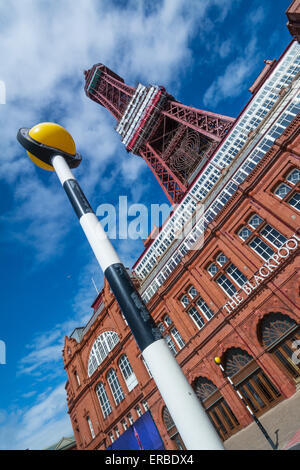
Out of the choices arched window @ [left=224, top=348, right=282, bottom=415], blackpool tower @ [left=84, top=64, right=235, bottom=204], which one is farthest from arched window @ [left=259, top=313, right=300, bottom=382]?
blackpool tower @ [left=84, top=64, right=235, bottom=204]

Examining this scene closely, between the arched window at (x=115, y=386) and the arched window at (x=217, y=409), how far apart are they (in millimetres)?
8845

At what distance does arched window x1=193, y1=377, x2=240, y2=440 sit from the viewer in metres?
15.3

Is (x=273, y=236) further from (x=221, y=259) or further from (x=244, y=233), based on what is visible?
(x=221, y=259)

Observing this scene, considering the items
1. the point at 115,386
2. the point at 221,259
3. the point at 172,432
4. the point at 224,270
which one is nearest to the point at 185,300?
the point at 224,270

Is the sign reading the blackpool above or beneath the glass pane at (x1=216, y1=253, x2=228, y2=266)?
beneath

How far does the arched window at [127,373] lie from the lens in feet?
71.6

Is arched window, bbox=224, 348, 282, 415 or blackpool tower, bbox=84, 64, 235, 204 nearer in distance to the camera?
arched window, bbox=224, 348, 282, 415

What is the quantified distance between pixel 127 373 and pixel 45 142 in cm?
2062

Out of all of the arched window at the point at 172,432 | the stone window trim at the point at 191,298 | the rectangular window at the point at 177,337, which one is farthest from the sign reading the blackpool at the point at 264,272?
the arched window at the point at 172,432

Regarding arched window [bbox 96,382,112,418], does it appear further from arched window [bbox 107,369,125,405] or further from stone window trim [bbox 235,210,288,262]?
stone window trim [bbox 235,210,288,262]

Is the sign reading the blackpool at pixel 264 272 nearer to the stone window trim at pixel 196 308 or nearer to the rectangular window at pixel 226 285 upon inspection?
the rectangular window at pixel 226 285

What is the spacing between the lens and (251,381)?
14883mm

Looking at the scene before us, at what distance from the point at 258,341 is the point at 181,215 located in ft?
39.1

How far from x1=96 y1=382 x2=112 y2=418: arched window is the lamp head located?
77.0 ft
